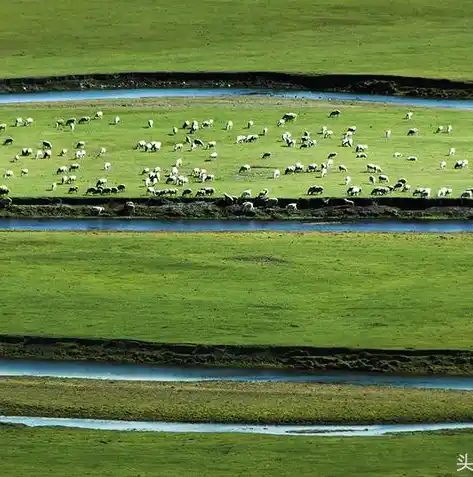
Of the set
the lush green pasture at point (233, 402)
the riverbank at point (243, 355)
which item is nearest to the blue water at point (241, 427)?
the lush green pasture at point (233, 402)

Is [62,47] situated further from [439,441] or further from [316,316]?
[439,441]

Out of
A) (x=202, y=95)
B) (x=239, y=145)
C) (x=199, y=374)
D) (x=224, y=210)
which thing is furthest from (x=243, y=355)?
(x=202, y=95)

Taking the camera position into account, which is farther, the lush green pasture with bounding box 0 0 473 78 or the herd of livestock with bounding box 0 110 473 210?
the lush green pasture with bounding box 0 0 473 78

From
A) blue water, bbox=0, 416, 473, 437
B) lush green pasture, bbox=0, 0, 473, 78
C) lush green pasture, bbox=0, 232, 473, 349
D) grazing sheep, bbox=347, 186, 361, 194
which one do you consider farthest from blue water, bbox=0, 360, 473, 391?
lush green pasture, bbox=0, 0, 473, 78

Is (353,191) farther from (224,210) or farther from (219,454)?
(219,454)

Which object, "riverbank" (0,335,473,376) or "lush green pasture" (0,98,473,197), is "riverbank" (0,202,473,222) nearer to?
"lush green pasture" (0,98,473,197)

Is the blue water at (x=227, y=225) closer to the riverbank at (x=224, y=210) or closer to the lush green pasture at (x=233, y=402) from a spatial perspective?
the riverbank at (x=224, y=210)

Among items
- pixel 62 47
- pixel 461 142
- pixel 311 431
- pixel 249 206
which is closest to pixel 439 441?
pixel 311 431
